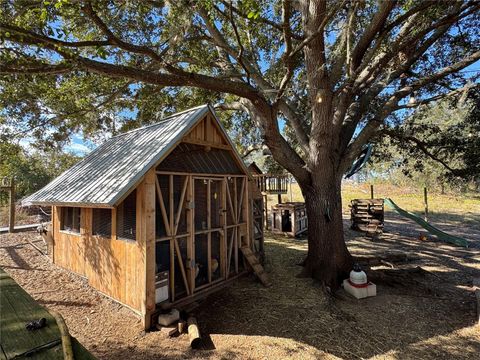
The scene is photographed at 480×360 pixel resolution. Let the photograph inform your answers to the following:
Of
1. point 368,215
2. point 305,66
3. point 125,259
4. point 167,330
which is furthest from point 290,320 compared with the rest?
point 368,215

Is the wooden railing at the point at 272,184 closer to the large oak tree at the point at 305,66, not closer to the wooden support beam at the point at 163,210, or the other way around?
the large oak tree at the point at 305,66

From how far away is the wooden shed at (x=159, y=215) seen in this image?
495 centimetres

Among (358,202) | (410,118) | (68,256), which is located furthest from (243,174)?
(358,202)

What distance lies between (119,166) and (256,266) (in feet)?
13.9

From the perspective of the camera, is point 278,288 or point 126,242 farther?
point 278,288

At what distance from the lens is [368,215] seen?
539 inches

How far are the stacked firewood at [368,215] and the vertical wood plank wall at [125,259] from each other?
456 inches

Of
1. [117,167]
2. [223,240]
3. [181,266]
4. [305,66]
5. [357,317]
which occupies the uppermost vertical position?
[305,66]

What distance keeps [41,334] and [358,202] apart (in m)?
14.8

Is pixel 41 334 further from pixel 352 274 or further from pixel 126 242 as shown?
pixel 352 274

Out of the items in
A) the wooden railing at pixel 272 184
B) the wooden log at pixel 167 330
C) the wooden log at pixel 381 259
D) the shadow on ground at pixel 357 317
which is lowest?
the shadow on ground at pixel 357 317

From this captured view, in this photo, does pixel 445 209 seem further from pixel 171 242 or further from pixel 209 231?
pixel 171 242

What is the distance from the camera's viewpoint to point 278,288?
658 centimetres

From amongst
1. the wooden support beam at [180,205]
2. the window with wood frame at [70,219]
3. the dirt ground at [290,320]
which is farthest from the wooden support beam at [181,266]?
the window with wood frame at [70,219]
